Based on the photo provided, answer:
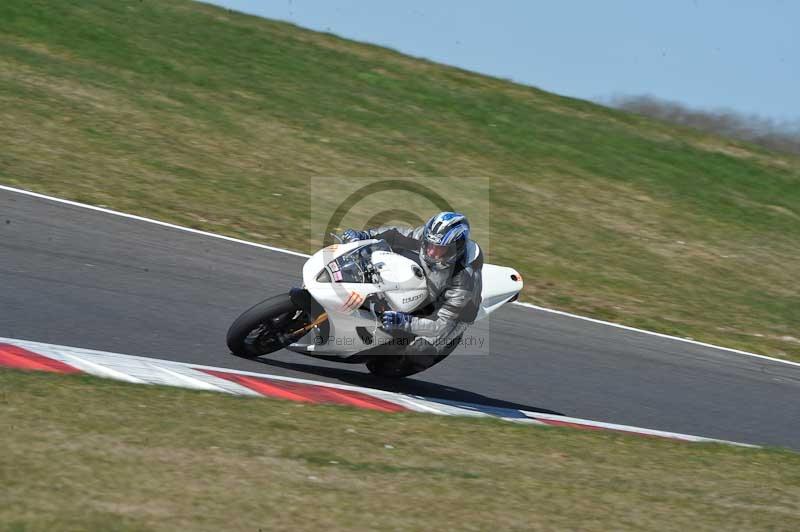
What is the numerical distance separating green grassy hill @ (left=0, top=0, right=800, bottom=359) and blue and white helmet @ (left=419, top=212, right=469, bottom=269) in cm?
487

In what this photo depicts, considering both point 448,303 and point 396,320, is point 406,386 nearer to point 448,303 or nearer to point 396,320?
point 448,303

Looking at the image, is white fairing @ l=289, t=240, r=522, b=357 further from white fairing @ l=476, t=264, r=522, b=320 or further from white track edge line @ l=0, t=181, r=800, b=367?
white track edge line @ l=0, t=181, r=800, b=367

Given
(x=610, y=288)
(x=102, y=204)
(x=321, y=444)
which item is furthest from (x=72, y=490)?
(x=610, y=288)

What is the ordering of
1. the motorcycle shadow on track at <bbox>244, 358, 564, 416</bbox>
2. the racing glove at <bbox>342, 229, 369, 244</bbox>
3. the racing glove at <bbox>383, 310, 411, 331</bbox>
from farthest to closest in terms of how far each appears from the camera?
the motorcycle shadow on track at <bbox>244, 358, 564, 416</bbox>, the racing glove at <bbox>342, 229, 369, 244</bbox>, the racing glove at <bbox>383, 310, 411, 331</bbox>

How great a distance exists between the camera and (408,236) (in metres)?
7.96

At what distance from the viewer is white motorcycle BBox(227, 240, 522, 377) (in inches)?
288

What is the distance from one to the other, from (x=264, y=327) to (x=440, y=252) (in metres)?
1.43

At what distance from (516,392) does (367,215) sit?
19.4ft

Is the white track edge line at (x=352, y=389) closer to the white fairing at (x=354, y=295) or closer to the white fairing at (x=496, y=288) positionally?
the white fairing at (x=354, y=295)

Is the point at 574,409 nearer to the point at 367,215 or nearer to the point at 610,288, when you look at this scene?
the point at 610,288

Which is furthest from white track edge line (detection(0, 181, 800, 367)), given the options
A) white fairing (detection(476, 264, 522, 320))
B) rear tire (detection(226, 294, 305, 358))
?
rear tire (detection(226, 294, 305, 358))

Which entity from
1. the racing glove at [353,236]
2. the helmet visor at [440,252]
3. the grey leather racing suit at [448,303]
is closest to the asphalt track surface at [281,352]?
the grey leather racing suit at [448,303]

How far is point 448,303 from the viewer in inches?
292

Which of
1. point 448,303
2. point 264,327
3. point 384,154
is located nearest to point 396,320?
point 448,303
